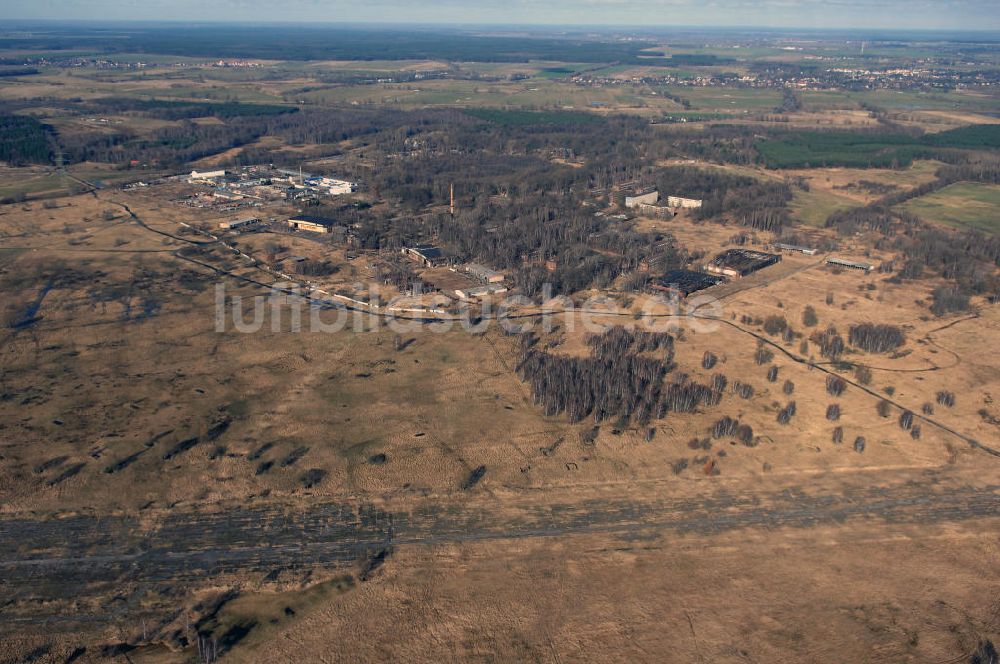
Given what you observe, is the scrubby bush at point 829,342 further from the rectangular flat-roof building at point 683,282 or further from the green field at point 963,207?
the green field at point 963,207

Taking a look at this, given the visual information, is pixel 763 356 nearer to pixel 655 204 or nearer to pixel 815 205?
pixel 655 204

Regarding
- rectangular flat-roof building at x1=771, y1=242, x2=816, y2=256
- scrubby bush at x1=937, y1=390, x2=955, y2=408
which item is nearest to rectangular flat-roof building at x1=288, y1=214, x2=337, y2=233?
rectangular flat-roof building at x1=771, y1=242, x2=816, y2=256

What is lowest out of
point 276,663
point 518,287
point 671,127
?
point 276,663

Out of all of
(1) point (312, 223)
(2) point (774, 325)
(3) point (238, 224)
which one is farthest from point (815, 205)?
(3) point (238, 224)

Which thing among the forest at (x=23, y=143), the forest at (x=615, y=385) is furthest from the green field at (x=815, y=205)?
the forest at (x=23, y=143)

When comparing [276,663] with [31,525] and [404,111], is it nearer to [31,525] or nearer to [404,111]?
[31,525]

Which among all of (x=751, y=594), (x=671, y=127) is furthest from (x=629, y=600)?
(x=671, y=127)
